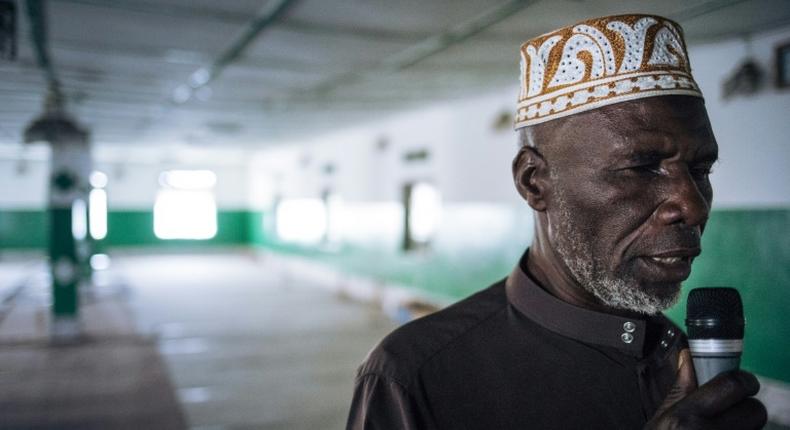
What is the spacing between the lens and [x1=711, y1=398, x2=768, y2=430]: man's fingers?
891 millimetres

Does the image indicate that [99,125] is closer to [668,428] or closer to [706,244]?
[706,244]

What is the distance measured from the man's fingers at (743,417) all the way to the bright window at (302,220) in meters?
12.5

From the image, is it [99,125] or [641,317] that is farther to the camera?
[99,125]

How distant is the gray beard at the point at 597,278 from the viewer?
45.8 inches

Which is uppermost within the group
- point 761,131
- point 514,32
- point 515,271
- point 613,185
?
point 514,32

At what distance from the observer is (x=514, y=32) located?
4320 mm

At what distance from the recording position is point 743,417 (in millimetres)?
897

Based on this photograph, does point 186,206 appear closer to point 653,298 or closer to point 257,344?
point 257,344

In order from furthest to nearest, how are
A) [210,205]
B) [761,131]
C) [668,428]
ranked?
[210,205] → [761,131] → [668,428]

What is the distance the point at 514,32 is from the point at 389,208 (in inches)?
231

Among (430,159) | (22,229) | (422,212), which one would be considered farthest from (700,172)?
(22,229)

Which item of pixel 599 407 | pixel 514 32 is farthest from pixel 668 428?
pixel 514 32

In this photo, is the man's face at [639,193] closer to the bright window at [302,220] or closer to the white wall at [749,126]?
the white wall at [749,126]

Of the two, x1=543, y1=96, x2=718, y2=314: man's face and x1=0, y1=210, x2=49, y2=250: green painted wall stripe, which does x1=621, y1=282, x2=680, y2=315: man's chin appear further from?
x1=0, y1=210, x2=49, y2=250: green painted wall stripe
